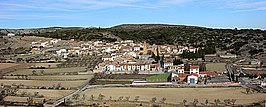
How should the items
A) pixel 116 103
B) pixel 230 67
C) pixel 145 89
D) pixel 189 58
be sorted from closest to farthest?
1. pixel 116 103
2. pixel 145 89
3. pixel 230 67
4. pixel 189 58

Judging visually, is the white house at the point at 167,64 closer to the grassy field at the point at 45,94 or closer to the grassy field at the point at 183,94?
the grassy field at the point at 183,94

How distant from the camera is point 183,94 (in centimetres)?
2620

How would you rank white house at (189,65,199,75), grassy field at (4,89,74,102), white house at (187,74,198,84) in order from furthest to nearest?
white house at (189,65,199,75) → white house at (187,74,198,84) → grassy field at (4,89,74,102)

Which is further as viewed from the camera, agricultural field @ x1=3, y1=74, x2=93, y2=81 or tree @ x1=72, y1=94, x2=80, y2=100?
agricultural field @ x1=3, y1=74, x2=93, y2=81

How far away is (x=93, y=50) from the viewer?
55938 mm

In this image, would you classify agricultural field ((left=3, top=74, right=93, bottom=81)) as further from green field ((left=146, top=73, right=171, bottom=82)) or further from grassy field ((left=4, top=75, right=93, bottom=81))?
green field ((left=146, top=73, right=171, bottom=82))

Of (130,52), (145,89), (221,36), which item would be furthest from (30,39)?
(145,89)

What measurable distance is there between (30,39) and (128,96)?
56.5 metres

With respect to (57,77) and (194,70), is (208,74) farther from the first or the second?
(57,77)

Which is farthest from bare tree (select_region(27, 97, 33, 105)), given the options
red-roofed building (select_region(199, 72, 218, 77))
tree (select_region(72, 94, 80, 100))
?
red-roofed building (select_region(199, 72, 218, 77))

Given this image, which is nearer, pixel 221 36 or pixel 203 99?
pixel 203 99

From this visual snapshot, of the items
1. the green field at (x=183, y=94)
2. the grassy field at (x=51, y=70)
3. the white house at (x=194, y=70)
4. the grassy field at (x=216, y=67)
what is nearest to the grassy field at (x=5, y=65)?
the grassy field at (x=51, y=70)

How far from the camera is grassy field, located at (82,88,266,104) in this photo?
24312 millimetres

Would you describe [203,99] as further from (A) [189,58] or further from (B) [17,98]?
(A) [189,58]
